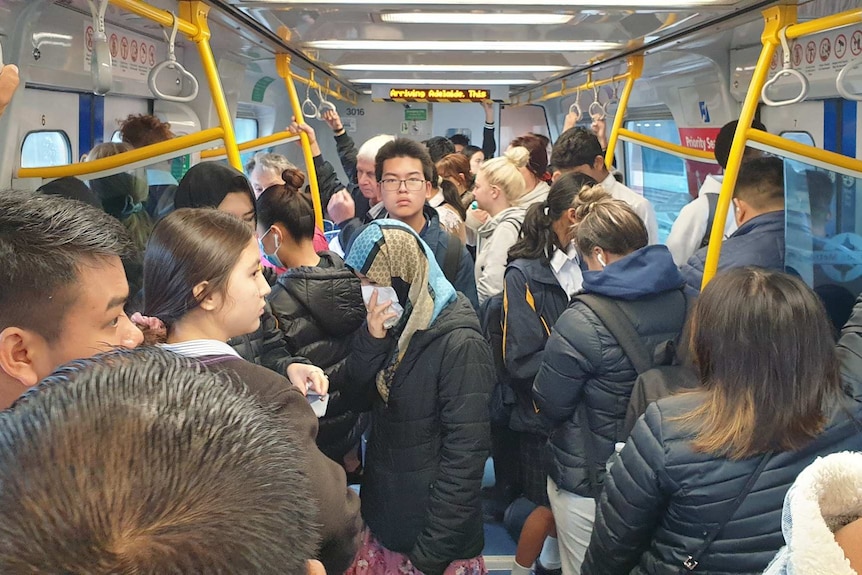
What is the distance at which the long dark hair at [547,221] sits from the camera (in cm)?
332

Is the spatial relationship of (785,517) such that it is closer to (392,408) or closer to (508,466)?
(392,408)

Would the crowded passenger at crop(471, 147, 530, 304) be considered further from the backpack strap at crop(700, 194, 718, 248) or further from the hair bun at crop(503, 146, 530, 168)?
the backpack strap at crop(700, 194, 718, 248)

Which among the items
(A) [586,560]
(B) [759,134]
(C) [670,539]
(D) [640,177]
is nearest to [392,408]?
(A) [586,560]

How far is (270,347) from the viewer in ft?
8.26

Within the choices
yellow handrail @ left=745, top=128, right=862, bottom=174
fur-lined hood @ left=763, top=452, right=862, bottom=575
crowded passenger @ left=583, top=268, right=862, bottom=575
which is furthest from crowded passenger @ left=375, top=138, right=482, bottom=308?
fur-lined hood @ left=763, top=452, right=862, bottom=575

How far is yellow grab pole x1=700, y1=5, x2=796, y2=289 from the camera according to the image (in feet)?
8.83

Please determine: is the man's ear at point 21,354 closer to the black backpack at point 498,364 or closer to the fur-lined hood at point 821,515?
the fur-lined hood at point 821,515

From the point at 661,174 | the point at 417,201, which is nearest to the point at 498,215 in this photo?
the point at 417,201

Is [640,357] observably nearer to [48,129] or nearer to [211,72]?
[211,72]

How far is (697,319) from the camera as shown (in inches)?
74.7

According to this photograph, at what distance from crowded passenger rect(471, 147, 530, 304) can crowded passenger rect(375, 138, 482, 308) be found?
20 centimetres

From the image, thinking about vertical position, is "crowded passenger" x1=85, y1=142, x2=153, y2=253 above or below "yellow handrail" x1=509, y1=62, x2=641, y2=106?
below

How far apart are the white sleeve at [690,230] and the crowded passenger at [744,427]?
7.49 feet

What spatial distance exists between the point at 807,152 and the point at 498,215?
1.76 m
